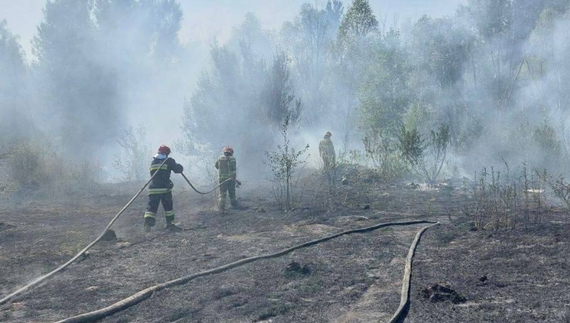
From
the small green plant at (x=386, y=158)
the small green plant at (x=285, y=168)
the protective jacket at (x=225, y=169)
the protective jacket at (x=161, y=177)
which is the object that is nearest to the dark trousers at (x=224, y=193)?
the protective jacket at (x=225, y=169)

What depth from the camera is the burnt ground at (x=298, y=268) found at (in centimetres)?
501

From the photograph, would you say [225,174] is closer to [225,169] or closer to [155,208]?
[225,169]

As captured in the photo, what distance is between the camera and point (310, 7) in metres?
34.4

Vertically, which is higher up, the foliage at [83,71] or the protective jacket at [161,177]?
the foliage at [83,71]

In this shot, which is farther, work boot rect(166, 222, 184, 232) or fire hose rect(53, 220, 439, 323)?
work boot rect(166, 222, 184, 232)

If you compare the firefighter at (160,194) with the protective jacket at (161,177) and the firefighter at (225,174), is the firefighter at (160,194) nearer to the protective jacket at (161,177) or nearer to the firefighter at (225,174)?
the protective jacket at (161,177)

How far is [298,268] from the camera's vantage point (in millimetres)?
6434

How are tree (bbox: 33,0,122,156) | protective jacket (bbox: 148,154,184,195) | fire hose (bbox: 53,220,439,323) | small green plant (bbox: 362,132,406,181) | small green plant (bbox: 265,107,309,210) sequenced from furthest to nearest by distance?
Answer: 1. tree (bbox: 33,0,122,156)
2. small green plant (bbox: 362,132,406,181)
3. small green plant (bbox: 265,107,309,210)
4. protective jacket (bbox: 148,154,184,195)
5. fire hose (bbox: 53,220,439,323)

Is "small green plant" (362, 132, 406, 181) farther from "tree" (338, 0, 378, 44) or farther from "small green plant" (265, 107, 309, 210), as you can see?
"tree" (338, 0, 378, 44)

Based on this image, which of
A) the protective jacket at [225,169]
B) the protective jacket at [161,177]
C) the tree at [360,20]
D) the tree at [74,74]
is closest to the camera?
the protective jacket at [161,177]

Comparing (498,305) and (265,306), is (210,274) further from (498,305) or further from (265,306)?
(498,305)

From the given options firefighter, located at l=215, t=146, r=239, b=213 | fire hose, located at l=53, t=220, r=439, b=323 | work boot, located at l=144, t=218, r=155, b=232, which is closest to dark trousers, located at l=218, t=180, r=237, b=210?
firefighter, located at l=215, t=146, r=239, b=213

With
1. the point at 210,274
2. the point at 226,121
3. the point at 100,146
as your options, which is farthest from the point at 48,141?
the point at 210,274

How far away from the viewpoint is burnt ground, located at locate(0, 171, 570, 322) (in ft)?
16.4
